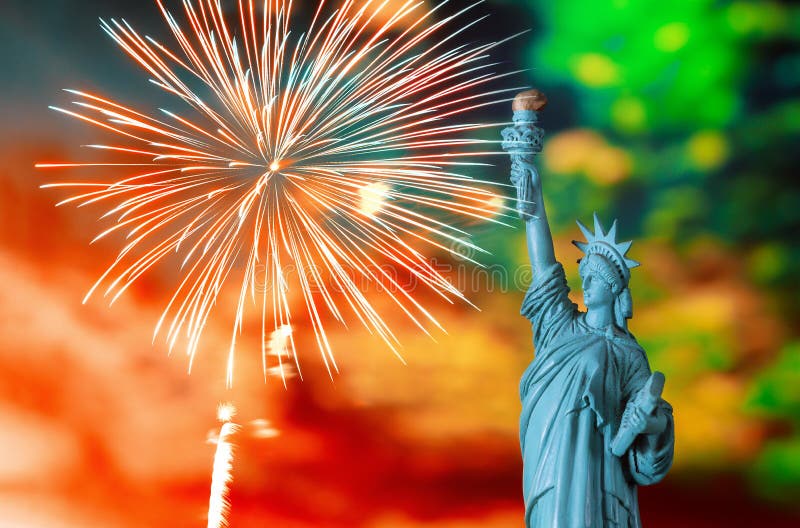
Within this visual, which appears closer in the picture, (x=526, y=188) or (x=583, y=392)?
(x=583, y=392)

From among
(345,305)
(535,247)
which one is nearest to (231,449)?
(345,305)

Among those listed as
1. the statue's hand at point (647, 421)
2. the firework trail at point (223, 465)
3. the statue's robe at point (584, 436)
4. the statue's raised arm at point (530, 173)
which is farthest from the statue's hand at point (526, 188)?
the firework trail at point (223, 465)

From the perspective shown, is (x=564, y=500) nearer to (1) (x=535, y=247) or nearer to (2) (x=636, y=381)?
(2) (x=636, y=381)

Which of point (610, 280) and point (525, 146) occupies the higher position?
point (525, 146)

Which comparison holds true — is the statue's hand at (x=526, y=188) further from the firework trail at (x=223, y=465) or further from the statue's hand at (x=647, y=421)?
the firework trail at (x=223, y=465)

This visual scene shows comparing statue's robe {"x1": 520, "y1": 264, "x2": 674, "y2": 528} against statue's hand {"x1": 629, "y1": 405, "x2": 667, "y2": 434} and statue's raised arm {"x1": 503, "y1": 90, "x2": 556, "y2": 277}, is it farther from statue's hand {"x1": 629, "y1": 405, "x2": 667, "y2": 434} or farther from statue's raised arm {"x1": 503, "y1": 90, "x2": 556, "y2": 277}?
statue's raised arm {"x1": 503, "y1": 90, "x2": 556, "y2": 277}

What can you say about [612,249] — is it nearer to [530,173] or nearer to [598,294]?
[598,294]

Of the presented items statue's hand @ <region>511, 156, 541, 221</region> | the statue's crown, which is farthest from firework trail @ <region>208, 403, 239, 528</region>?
the statue's crown

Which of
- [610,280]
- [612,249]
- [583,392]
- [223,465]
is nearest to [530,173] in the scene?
[612,249]
